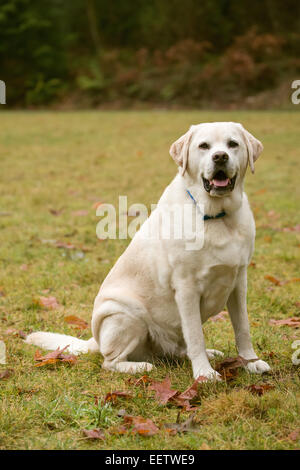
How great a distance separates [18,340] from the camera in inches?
151

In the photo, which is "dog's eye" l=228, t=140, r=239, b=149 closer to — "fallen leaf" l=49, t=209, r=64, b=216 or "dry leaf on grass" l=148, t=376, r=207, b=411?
"dry leaf on grass" l=148, t=376, r=207, b=411

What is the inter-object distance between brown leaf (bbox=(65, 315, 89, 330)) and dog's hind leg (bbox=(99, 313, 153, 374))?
791 mm

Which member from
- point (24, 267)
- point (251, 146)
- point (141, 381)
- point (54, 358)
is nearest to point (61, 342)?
point (54, 358)

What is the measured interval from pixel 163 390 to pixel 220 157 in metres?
1.32

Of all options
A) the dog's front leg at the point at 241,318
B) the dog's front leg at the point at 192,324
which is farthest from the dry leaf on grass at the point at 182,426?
the dog's front leg at the point at 241,318

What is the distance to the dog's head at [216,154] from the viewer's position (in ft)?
9.95

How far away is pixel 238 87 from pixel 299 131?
8064mm

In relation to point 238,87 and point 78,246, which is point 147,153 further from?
point 238,87

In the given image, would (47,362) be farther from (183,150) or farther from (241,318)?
(183,150)

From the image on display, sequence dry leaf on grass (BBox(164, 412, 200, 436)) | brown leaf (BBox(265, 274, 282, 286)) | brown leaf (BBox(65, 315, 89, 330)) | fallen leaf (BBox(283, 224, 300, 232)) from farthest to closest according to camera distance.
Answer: fallen leaf (BBox(283, 224, 300, 232)) → brown leaf (BBox(265, 274, 282, 286)) → brown leaf (BBox(65, 315, 89, 330)) → dry leaf on grass (BBox(164, 412, 200, 436))

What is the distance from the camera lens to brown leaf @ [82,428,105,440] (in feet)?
8.20

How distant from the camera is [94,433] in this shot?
2.52 metres

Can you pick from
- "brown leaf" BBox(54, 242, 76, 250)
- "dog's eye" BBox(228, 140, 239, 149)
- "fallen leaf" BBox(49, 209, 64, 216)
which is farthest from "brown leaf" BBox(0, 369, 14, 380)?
"fallen leaf" BBox(49, 209, 64, 216)

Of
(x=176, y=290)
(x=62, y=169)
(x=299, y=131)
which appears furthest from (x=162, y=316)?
(x=299, y=131)
